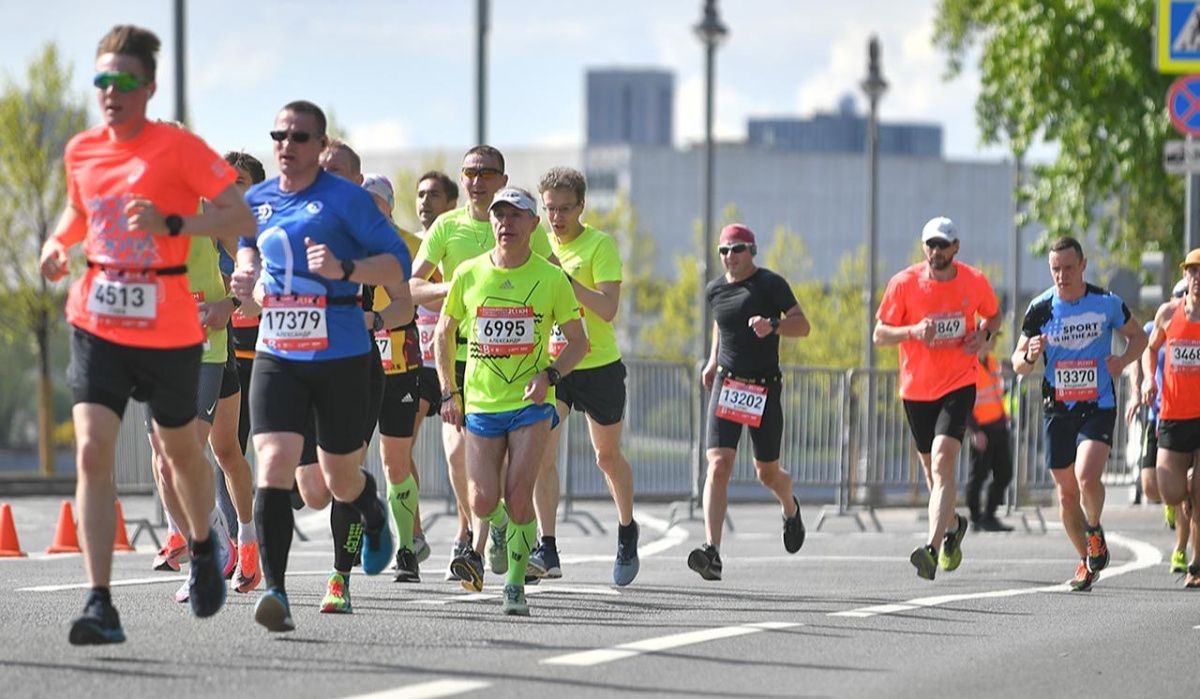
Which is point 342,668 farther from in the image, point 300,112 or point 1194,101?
point 1194,101

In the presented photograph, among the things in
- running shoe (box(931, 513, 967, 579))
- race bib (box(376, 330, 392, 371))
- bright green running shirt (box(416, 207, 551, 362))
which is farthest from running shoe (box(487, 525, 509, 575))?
running shoe (box(931, 513, 967, 579))

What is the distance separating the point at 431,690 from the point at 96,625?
133 centimetres

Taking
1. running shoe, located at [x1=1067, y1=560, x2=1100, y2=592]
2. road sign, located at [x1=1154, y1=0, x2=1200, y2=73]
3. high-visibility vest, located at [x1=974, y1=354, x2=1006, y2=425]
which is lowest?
running shoe, located at [x1=1067, y1=560, x2=1100, y2=592]

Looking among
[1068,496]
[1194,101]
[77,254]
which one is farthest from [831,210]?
[1068,496]

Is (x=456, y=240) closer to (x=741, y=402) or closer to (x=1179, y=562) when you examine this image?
(x=741, y=402)

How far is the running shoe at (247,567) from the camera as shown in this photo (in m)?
11.2

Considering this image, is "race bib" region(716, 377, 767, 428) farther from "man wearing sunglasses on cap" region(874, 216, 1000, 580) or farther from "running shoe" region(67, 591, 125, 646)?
"running shoe" region(67, 591, 125, 646)

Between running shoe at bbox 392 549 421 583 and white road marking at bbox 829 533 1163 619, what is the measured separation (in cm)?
240

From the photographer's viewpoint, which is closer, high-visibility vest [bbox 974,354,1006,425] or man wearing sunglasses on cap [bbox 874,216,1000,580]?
man wearing sunglasses on cap [bbox 874,216,1000,580]

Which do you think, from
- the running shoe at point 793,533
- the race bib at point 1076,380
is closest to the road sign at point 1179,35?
the race bib at point 1076,380

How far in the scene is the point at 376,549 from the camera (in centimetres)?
1007

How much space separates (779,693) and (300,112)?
10.2 feet

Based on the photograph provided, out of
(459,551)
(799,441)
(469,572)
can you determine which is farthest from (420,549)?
(799,441)

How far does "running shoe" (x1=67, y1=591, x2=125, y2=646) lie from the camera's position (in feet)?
26.8
